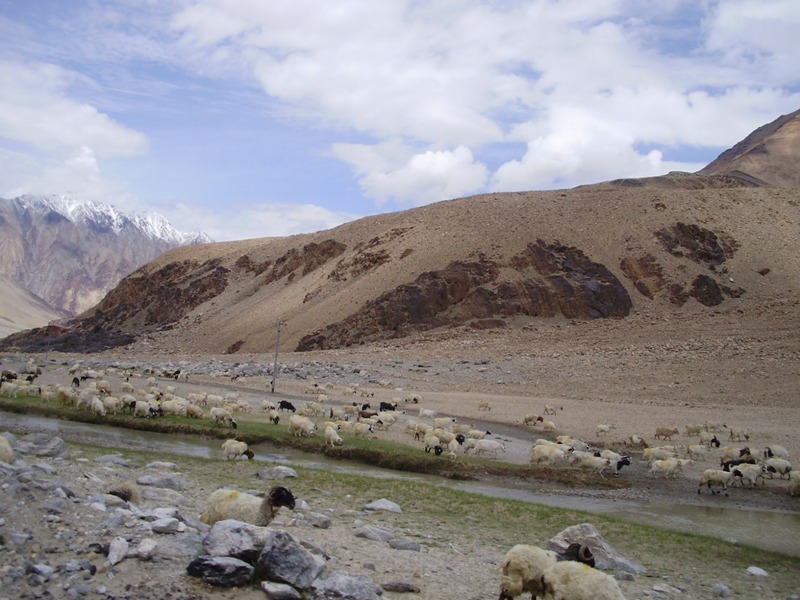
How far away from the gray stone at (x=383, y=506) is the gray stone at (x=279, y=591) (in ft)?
20.9

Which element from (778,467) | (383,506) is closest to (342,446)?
(383,506)

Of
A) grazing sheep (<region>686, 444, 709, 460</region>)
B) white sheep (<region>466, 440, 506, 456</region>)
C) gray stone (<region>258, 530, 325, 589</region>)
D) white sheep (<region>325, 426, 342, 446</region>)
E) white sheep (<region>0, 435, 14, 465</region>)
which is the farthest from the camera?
grazing sheep (<region>686, 444, 709, 460</region>)

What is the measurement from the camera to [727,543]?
48.3 feet

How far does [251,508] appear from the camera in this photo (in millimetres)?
10688

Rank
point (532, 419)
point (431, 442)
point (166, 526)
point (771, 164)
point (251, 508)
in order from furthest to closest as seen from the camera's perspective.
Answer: point (771, 164), point (532, 419), point (431, 442), point (251, 508), point (166, 526)

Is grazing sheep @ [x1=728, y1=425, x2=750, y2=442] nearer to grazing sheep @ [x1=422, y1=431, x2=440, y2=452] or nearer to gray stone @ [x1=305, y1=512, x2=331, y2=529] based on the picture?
grazing sheep @ [x1=422, y1=431, x2=440, y2=452]

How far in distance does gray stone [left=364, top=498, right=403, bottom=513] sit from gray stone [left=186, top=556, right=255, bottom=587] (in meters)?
6.36

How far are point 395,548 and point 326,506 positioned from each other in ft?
11.0

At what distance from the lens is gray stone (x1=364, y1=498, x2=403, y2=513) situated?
572 inches

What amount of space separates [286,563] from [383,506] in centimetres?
633

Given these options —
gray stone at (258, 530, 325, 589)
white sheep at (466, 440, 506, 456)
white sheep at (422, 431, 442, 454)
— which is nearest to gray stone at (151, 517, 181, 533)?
gray stone at (258, 530, 325, 589)

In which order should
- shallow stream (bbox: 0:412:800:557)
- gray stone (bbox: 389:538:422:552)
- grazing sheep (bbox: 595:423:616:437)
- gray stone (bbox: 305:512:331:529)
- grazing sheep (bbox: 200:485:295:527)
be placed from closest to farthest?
grazing sheep (bbox: 200:485:295:527) → gray stone (bbox: 389:538:422:552) → gray stone (bbox: 305:512:331:529) → shallow stream (bbox: 0:412:800:557) → grazing sheep (bbox: 595:423:616:437)

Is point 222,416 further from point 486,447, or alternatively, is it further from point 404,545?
point 404,545

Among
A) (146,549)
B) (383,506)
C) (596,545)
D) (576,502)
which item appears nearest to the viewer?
(146,549)
